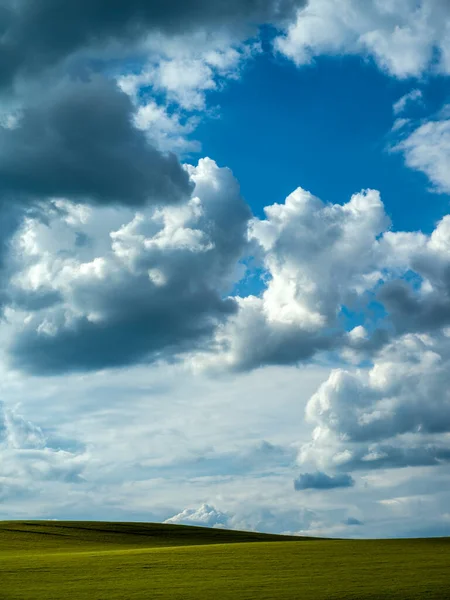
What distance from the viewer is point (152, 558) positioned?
141 ft

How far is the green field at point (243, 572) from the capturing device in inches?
1211

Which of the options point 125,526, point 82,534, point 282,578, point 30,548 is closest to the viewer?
point 282,578

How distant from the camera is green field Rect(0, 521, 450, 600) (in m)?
30.8

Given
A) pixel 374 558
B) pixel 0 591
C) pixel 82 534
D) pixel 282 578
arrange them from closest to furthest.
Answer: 1. pixel 0 591
2. pixel 282 578
3. pixel 374 558
4. pixel 82 534

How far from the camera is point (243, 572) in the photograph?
37.0 meters

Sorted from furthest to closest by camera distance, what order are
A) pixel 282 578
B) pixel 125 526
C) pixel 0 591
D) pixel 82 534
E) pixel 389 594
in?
pixel 125 526
pixel 82 534
pixel 282 578
pixel 0 591
pixel 389 594

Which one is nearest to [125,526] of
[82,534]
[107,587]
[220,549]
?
[82,534]

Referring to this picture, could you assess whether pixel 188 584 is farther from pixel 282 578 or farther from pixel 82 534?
pixel 82 534

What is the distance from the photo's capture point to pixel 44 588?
3281 cm

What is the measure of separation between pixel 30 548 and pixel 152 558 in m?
19.0

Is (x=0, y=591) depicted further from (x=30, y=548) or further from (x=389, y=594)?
(x=30, y=548)

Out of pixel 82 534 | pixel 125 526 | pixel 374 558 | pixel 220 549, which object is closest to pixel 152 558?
pixel 220 549

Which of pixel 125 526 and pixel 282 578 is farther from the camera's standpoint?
pixel 125 526

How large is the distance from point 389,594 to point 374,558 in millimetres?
12784
